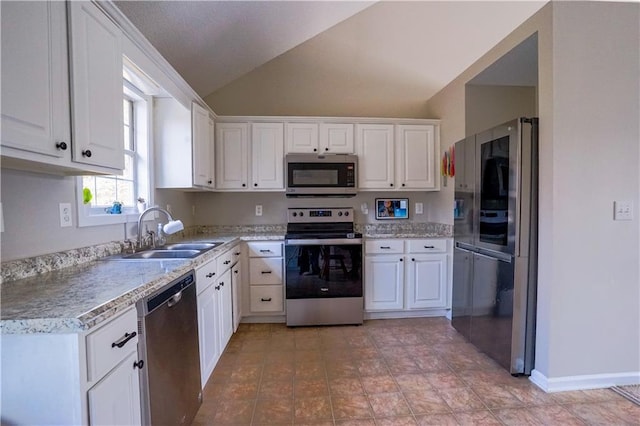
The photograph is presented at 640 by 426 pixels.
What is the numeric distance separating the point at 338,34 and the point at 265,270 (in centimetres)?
235

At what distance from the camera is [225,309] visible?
242cm

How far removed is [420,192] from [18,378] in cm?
358

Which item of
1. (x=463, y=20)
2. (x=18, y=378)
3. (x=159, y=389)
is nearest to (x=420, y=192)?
(x=463, y=20)

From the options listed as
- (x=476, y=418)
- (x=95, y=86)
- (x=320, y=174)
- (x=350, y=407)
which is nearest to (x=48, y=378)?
(x=95, y=86)

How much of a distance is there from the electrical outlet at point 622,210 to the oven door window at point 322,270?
1828 millimetres

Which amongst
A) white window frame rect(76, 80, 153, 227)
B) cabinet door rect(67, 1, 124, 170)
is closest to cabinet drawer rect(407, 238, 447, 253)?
white window frame rect(76, 80, 153, 227)

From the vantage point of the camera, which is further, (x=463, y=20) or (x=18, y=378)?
(x=463, y=20)

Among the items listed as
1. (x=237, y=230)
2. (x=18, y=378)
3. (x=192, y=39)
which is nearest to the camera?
(x=18, y=378)

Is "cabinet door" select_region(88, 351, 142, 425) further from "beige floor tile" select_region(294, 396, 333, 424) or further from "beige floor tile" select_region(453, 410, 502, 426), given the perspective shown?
"beige floor tile" select_region(453, 410, 502, 426)

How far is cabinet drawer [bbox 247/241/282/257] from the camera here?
3025 millimetres

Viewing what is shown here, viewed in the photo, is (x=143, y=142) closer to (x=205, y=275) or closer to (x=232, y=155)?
(x=232, y=155)

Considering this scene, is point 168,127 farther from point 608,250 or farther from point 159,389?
point 608,250

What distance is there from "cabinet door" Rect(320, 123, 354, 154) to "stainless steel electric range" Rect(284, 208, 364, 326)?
0.95m

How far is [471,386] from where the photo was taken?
79.0 inches
